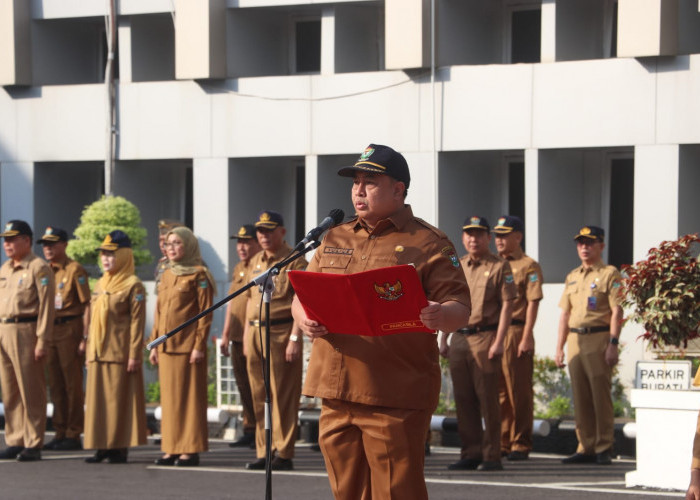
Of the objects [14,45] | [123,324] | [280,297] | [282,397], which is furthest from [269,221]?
[14,45]

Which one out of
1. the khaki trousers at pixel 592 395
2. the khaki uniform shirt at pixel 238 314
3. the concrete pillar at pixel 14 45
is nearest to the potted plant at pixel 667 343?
the khaki trousers at pixel 592 395

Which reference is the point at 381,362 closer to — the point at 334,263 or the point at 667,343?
the point at 334,263

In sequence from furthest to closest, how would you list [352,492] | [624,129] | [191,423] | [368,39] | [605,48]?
[368,39], [605,48], [624,129], [191,423], [352,492]

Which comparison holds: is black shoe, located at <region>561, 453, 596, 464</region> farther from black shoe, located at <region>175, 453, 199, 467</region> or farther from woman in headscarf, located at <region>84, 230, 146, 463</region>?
woman in headscarf, located at <region>84, 230, 146, 463</region>

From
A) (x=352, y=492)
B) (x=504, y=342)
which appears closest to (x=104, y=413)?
(x=504, y=342)

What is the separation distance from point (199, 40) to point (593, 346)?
8575 millimetres

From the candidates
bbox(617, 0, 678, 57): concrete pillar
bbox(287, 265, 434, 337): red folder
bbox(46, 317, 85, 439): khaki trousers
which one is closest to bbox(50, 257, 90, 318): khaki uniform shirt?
bbox(46, 317, 85, 439): khaki trousers

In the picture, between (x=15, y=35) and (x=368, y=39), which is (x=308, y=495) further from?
(x=15, y=35)

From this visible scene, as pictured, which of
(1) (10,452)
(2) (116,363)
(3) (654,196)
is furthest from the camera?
(3) (654,196)

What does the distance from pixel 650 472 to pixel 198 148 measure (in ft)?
34.2

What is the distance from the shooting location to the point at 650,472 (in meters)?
11.4

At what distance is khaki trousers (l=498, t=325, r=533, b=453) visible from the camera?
1398 centimetres

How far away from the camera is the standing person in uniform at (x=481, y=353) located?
504 inches

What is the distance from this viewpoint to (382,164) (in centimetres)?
695
